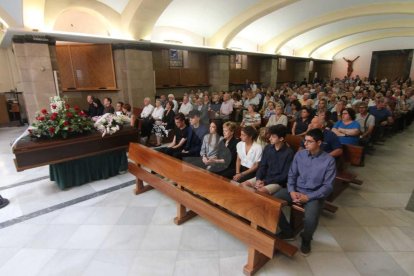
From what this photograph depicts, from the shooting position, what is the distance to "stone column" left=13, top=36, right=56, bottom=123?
6.34 m

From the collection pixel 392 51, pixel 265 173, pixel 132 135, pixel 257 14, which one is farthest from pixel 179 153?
pixel 392 51

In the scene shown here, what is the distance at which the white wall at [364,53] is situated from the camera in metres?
17.1

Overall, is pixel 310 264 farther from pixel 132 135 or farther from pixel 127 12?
pixel 127 12

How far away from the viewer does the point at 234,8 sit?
30.2 ft

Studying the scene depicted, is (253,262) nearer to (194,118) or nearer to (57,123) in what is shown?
(194,118)

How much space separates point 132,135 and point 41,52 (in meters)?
4.44

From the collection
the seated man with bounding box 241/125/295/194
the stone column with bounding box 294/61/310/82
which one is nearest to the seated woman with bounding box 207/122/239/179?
the seated man with bounding box 241/125/295/194

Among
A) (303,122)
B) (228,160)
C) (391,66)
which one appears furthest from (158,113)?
(391,66)

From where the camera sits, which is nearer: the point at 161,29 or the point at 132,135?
the point at 132,135

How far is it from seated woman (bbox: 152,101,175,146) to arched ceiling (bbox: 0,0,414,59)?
3477mm

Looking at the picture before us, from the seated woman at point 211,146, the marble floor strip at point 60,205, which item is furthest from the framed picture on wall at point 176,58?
the seated woman at point 211,146

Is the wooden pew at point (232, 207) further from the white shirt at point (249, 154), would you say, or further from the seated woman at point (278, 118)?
the seated woman at point (278, 118)

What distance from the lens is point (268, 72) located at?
14.5 meters

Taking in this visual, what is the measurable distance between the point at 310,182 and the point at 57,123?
12.0ft
